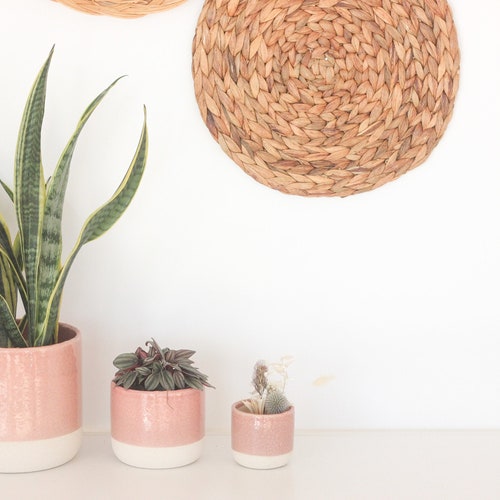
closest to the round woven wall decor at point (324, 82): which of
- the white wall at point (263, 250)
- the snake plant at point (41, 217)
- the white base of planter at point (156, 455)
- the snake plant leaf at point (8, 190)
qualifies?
the white wall at point (263, 250)

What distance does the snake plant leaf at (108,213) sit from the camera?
101 cm

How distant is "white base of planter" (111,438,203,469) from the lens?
39.9 inches

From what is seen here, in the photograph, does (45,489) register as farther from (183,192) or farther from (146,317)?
(183,192)

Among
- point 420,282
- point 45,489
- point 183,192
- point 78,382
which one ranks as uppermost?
point 183,192

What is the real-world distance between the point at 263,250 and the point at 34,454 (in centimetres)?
39

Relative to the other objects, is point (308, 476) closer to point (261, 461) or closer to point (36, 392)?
point (261, 461)

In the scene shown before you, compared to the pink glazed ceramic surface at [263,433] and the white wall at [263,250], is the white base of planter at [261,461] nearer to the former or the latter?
the pink glazed ceramic surface at [263,433]

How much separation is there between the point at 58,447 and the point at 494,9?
78 centimetres

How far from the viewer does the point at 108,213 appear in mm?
1021

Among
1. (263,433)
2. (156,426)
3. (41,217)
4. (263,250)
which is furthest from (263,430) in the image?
(41,217)

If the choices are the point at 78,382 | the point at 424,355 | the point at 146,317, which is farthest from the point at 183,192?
the point at 424,355

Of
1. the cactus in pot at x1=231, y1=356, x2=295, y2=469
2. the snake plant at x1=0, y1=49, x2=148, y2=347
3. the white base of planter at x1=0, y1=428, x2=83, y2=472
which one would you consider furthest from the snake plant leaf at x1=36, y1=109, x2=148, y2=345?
the cactus in pot at x1=231, y1=356, x2=295, y2=469

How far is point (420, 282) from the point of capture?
1.18 m

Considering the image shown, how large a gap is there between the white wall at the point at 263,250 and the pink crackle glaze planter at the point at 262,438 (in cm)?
15
